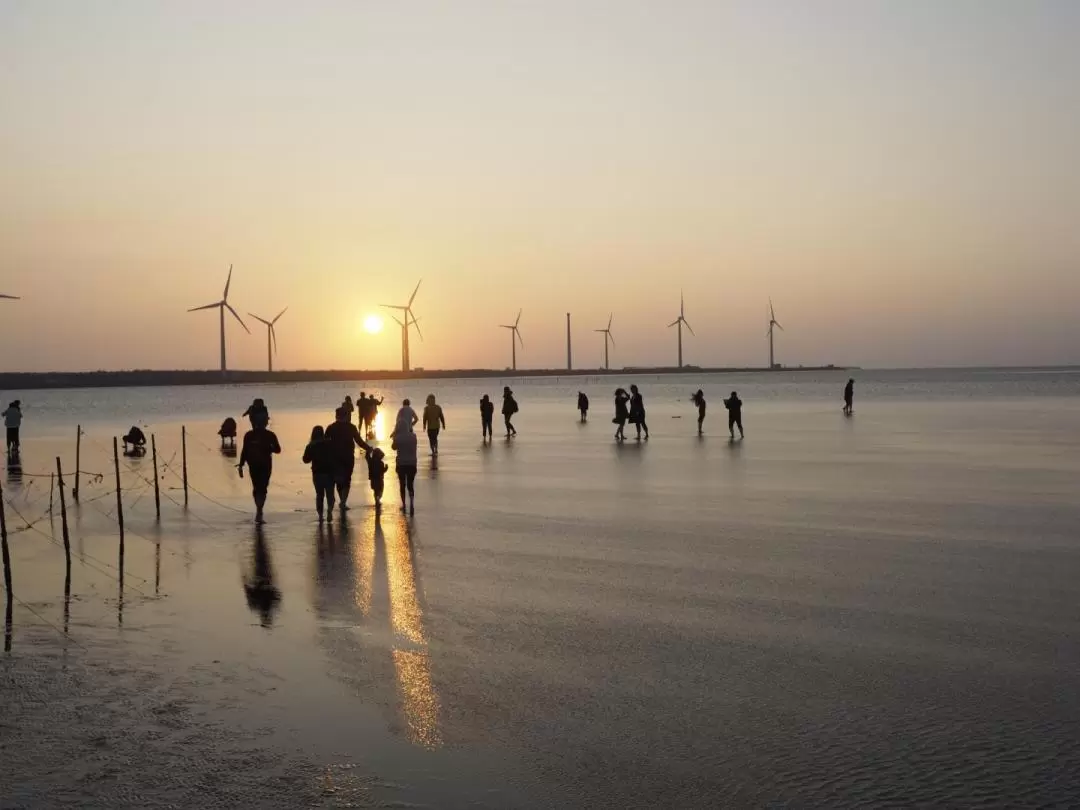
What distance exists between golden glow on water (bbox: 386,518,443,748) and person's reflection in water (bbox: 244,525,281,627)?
1.22 meters

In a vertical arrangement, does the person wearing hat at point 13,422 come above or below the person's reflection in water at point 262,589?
above

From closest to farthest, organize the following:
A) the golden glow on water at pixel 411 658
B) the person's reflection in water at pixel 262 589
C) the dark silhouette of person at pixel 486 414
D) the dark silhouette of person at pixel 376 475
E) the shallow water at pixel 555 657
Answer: the shallow water at pixel 555 657 < the golden glow on water at pixel 411 658 < the person's reflection in water at pixel 262 589 < the dark silhouette of person at pixel 376 475 < the dark silhouette of person at pixel 486 414

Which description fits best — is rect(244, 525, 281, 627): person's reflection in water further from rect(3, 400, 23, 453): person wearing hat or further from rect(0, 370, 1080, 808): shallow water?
rect(3, 400, 23, 453): person wearing hat

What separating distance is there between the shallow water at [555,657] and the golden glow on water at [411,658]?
0.04 metres

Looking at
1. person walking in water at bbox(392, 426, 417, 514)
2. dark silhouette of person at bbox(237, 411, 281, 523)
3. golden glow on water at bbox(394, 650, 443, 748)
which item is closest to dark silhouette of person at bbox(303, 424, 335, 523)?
dark silhouette of person at bbox(237, 411, 281, 523)

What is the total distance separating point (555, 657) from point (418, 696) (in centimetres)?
142

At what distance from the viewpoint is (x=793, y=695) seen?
7.52m

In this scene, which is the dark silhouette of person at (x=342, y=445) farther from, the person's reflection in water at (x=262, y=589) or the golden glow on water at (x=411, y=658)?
the golden glow on water at (x=411, y=658)

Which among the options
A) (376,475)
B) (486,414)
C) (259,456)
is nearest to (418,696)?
(259,456)

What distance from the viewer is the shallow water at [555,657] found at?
20.1ft

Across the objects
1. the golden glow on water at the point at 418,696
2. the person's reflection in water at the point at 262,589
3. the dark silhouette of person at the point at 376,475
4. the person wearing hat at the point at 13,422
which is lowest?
the golden glow on water at the point at 418,696

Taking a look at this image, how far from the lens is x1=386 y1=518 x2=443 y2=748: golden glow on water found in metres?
7.05

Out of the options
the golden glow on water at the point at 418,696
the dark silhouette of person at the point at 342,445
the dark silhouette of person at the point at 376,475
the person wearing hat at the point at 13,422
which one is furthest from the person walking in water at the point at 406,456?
the person wearing hat at the point at 13,422

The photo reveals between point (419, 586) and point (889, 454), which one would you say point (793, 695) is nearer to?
point (419, 586)
